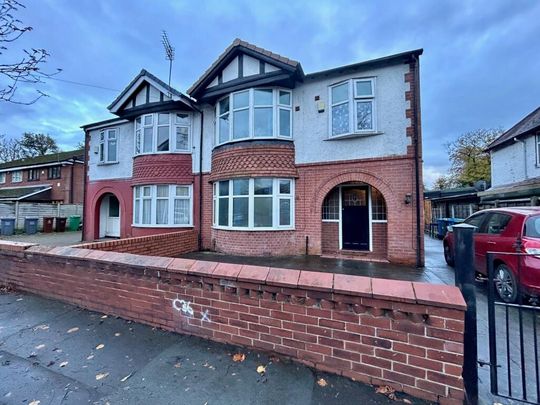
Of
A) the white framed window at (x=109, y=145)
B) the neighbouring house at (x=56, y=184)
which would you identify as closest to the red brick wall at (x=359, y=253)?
the white framed window at (x=109, y=145)

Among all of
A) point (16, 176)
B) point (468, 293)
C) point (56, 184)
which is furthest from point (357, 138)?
point (16, 176)

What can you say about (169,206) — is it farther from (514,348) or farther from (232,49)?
(514,348)

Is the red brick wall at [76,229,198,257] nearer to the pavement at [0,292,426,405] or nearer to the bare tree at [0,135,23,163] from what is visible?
the pavement at [0,292,426,405]

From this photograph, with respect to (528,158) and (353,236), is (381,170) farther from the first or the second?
(528,158)

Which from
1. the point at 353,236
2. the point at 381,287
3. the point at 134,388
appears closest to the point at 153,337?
the point at 134,388

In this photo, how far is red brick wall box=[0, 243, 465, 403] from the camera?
206 cm

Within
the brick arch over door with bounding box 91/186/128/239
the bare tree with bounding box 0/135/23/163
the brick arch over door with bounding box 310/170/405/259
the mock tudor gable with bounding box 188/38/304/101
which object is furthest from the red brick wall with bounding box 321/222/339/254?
the bare tree with bounding box 0/135/23/163

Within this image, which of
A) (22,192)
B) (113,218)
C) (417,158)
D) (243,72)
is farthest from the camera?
(22,192)

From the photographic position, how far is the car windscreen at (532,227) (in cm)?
461

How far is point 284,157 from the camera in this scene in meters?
9.23

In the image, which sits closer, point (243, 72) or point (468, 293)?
point (468, 293)

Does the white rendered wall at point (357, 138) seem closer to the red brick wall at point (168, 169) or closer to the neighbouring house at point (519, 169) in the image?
the red brick wall at point (168, 169)

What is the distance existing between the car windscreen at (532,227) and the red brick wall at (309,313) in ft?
Answer: 13.3

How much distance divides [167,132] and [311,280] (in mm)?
10642
